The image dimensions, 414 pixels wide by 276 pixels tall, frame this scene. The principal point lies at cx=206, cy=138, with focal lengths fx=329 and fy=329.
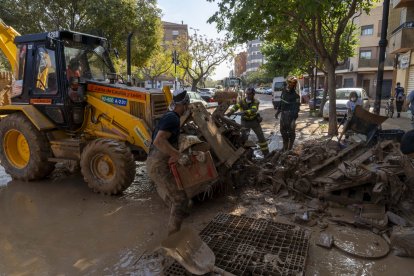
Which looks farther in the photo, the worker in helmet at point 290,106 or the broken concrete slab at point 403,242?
the worker in helmet at point 290,106

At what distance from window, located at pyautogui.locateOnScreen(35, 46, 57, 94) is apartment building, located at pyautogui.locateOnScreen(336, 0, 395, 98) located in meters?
37.5

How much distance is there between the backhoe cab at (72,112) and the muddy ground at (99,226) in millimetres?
464

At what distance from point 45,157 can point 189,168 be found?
3.75m

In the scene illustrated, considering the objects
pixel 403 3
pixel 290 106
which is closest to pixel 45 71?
pixel 290 106

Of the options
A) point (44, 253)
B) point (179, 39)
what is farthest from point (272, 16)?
point (179, 39)

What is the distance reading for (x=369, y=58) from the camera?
39.8 meters

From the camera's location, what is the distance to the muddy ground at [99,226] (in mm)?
3611

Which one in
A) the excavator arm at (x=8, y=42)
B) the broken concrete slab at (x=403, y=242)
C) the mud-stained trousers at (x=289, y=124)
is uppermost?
the excavator arm at (x=8, y=42)

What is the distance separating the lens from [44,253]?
3.91 meters

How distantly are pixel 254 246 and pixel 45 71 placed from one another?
4.98 metres

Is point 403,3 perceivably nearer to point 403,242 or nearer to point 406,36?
point 406,36

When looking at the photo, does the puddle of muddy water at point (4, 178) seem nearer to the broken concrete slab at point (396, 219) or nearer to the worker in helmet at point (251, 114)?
the worker in helmet at point (251, 114)

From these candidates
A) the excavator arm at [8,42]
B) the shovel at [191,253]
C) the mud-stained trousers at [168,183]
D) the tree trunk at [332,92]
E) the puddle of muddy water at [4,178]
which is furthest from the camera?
the tree trunk at [332,92]

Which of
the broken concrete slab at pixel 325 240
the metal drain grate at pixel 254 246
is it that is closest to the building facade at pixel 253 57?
the metal drain grate at pixel 254 246
